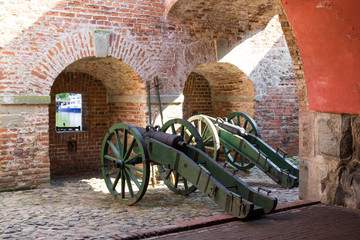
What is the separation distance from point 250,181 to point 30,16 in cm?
472

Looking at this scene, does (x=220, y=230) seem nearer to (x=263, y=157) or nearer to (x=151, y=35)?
(x=263, y=157)

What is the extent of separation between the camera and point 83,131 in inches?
376

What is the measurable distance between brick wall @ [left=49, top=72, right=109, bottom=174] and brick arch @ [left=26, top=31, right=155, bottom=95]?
206cm

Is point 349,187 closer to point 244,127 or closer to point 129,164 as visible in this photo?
point 129,164

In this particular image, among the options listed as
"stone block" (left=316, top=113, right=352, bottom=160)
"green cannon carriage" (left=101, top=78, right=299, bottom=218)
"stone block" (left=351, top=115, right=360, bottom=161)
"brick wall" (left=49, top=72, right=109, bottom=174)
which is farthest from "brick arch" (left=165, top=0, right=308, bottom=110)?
"stone block" (left=351, top=115, right=360, bottom=161)

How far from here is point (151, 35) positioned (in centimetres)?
789

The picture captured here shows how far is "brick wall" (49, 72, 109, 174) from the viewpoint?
922cm

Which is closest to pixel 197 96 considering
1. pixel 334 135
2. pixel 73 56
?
pixel 73 56

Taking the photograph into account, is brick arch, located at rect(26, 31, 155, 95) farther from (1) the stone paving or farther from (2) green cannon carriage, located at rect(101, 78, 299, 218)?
(1) the stone paving

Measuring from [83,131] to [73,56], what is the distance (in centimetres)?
278

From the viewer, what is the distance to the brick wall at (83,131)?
922 cm

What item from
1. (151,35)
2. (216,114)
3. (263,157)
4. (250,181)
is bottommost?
(250,181)

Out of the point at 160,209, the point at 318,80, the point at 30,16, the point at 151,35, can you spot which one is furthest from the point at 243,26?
the point at 318,80

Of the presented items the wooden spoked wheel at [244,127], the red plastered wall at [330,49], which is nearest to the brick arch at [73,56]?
the wooden spoked wheel at [244,127]
